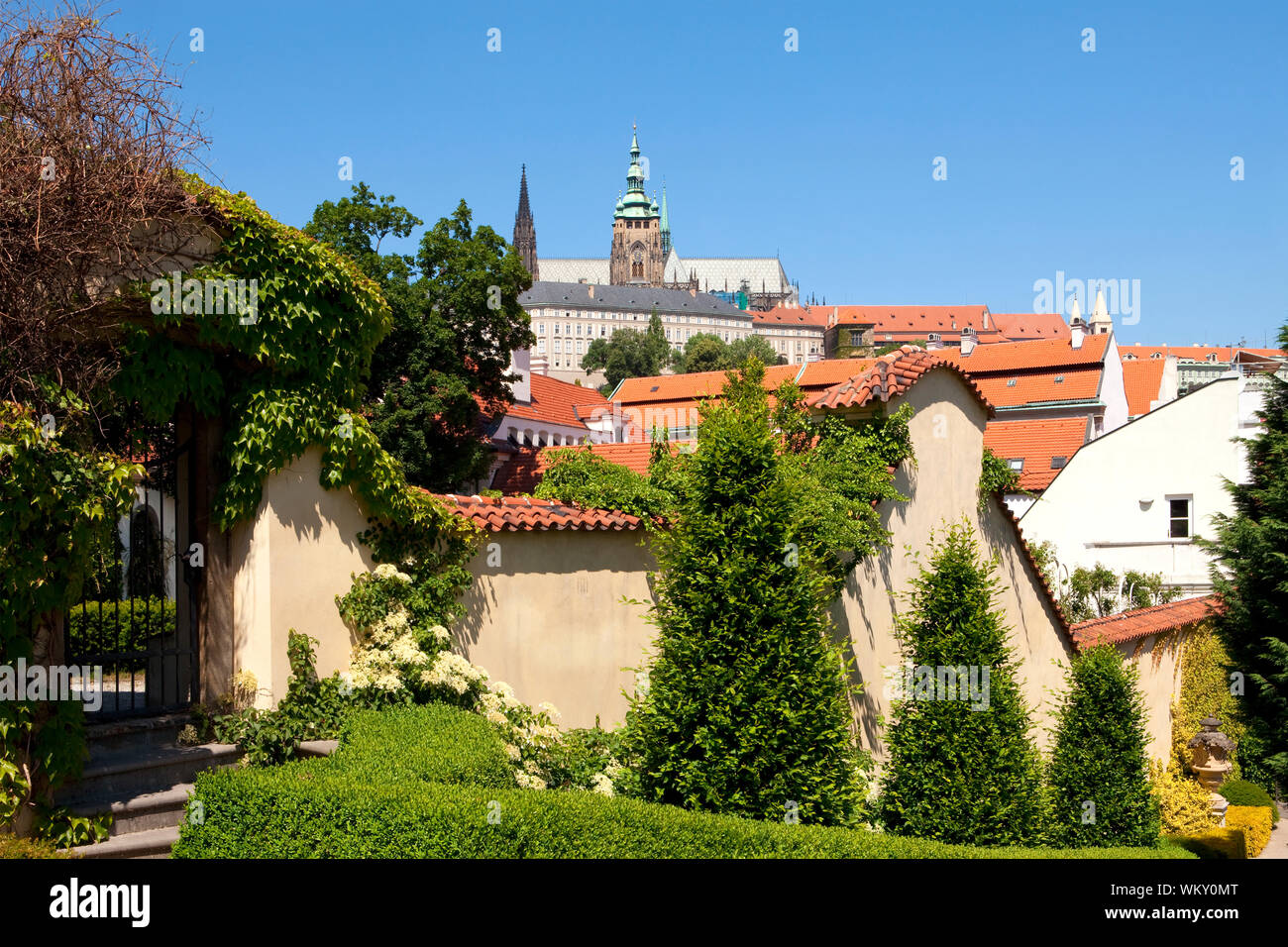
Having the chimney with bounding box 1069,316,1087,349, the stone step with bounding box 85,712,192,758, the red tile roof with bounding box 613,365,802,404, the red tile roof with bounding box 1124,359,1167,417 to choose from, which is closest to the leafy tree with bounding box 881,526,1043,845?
the stone step with bounding box 85,712,192,758

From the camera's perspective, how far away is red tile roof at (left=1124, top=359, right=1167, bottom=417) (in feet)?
182

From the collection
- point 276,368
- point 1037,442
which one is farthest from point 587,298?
point 276,368

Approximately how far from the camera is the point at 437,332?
117ft

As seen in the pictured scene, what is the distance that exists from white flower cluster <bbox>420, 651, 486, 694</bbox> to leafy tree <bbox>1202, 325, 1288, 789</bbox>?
16377 millimetres

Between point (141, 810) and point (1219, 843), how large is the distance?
1504 centimetres

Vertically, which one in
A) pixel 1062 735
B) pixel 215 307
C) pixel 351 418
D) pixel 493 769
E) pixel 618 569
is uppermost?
pixel 215 307

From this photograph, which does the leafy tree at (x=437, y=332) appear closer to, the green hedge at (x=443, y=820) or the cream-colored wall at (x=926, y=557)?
the cream-colored wall at (x=926, y=557)

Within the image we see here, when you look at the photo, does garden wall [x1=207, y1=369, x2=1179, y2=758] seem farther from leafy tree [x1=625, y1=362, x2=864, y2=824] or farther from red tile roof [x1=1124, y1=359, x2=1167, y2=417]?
red tile roof [x1=1124, y1=359, x2=1167, y2=417]

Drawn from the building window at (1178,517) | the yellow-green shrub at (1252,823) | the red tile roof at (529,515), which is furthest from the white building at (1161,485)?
the red tile roof at (529,515)

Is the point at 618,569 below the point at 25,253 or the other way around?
below

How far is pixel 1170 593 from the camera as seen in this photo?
26531mm
